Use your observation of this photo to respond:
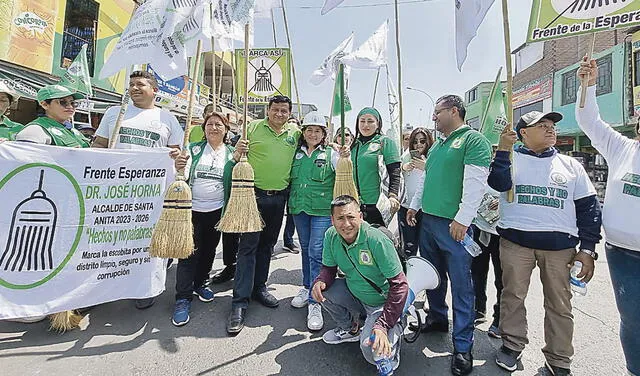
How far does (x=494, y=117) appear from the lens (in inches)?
136

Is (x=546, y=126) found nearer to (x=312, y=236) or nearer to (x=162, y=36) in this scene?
(x=312, y=236)

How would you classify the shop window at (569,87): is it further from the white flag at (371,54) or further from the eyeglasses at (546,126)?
the eyeglasses at (546,126)

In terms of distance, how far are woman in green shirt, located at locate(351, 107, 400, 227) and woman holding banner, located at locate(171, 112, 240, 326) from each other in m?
1.19

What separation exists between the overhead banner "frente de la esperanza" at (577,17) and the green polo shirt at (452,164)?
2.59 ft

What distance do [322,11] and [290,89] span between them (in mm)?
2568

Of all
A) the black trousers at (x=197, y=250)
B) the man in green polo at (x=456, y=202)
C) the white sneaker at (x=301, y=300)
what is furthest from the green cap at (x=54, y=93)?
the man in green polo at (x=456, y=202)

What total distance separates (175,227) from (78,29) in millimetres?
9651

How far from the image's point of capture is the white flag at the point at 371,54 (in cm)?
415

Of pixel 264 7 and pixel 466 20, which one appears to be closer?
pixel 466 20

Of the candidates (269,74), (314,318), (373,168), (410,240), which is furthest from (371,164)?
(269,74)

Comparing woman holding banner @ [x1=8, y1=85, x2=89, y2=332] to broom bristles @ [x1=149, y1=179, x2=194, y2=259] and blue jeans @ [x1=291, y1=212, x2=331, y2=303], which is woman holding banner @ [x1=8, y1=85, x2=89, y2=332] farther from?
blue jeans @ [x1=291, y1=212, x2=331, y2=303]

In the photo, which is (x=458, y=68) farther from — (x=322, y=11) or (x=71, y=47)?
(x=71, y=47)

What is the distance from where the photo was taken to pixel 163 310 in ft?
11.0

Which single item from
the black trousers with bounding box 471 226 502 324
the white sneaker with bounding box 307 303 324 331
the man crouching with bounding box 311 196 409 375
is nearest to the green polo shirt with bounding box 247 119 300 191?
the man crouching with bounding box 311 196 409 375
